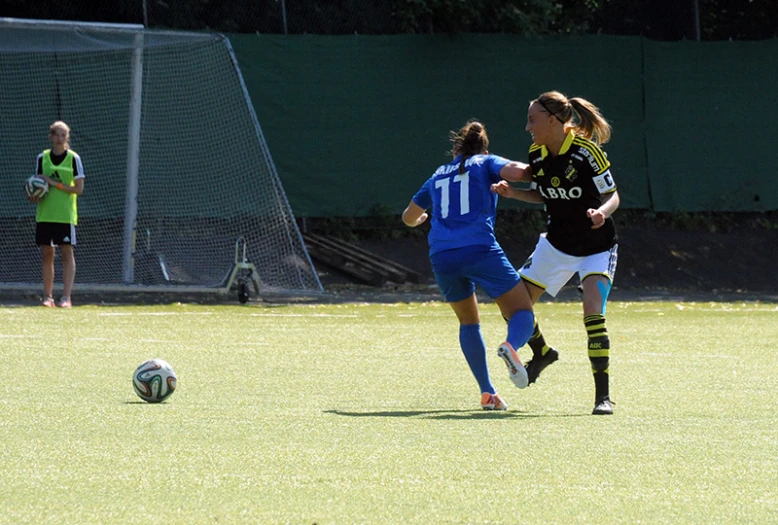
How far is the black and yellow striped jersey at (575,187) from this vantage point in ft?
24.8

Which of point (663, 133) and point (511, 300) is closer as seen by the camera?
point (511, 300)

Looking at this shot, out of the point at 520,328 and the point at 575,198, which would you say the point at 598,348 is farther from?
the point at 575,198

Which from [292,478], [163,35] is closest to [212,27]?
[163,35]

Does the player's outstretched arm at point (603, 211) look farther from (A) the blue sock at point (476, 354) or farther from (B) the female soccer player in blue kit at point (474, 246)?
(A) the blue sock at point (476, 354)

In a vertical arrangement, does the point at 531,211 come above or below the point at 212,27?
below

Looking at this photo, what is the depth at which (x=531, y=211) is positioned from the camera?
68.0 feet

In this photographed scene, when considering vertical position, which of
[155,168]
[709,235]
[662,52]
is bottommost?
[709,235]

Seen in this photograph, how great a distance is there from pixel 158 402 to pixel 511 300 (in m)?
2.10

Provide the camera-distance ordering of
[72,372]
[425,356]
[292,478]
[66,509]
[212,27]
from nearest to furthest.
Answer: [66,509] → [292,478] → [72,372] → [425,356] → [212,27]

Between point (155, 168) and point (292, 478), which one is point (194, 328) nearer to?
point (155, 168)

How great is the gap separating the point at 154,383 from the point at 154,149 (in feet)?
36.2

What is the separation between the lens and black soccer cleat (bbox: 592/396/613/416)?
6.96m

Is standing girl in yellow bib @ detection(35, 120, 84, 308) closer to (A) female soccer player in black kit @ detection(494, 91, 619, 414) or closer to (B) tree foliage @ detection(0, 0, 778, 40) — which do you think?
(B) tree foliage @ detection(0, 0, 778, 40)

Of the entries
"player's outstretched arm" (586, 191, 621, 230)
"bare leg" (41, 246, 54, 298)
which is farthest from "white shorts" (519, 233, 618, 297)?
A: "bare leg" (41, 246, 54, 298)
